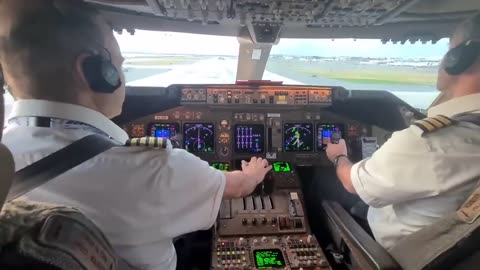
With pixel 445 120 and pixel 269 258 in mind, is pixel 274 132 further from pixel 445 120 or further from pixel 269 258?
pixel 445 120

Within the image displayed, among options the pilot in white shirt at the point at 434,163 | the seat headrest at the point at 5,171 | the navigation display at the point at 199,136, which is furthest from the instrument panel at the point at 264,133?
the seat headrest at the point at 5,171

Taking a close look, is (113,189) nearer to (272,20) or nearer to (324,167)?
(272,20)

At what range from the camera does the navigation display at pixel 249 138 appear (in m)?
2.56

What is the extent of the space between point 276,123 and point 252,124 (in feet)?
0.48

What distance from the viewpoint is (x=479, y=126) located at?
1303mm

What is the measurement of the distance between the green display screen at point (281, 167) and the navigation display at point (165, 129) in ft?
2.05

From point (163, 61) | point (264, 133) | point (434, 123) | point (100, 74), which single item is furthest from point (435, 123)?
point (163, 61)

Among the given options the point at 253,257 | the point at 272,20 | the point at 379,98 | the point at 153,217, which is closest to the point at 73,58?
the point at 153,217

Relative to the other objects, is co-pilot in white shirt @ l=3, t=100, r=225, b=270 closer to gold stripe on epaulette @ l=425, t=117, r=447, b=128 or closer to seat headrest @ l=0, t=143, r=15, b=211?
seat headrest @ l=0, t=143, r=15, b=211

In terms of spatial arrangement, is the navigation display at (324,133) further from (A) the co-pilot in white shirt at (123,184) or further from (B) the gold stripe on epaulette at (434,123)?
(A) the co-pilot in white shirt at (123,184)

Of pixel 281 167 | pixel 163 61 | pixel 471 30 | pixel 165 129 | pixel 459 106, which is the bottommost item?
pixel 281 167

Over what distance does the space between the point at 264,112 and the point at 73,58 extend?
1.56 meters

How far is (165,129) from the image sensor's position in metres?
2.53

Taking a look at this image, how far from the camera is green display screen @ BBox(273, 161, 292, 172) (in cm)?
257
